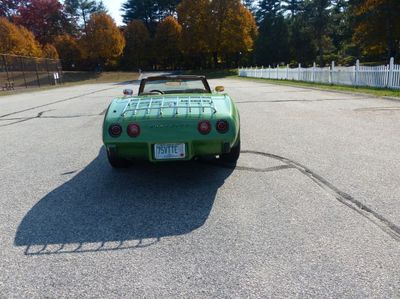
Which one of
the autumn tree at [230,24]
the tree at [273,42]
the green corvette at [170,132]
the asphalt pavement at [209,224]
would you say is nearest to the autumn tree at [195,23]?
the autumn tree at [230,24]

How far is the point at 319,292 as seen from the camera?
6.86 ft

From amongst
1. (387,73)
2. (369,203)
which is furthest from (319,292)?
(387,73)

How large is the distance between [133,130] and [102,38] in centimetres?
5935

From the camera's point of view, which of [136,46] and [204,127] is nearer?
[204,127]

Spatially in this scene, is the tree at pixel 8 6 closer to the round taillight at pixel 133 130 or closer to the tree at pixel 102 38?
the tree at pixel 102 38

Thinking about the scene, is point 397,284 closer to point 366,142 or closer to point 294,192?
point 294,192

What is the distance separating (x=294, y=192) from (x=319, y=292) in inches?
64.3

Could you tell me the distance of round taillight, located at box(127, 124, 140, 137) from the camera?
361 cm

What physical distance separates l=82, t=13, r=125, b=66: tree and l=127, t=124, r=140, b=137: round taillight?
59.0 m

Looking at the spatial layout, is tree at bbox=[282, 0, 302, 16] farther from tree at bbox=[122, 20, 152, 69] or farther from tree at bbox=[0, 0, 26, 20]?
tree at bbox=[0, 0, 26, 20]

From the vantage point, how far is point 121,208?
135 inches

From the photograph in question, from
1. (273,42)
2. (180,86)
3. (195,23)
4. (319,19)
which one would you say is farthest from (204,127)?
(273,42)

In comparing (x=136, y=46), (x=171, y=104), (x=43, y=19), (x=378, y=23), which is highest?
(x=43, y=19)

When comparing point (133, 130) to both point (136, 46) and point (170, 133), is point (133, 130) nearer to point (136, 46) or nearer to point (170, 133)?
point (170, 133)
